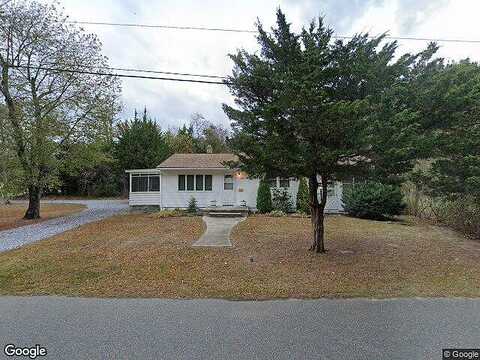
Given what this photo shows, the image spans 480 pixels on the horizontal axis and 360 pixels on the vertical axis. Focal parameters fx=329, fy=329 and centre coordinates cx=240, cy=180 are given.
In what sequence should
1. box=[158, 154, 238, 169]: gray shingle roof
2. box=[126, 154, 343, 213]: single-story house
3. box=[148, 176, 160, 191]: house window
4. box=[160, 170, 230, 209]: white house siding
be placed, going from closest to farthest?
1. box=[126, 154, 343, 213]: single-story house
2. box=[158, 154, 238, 169]: gray shingle roof
3. box=[160, 170, 230, 209]: white house siding
4. box=[148, 176, 160, 191]: house window

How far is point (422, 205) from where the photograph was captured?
54.5ft

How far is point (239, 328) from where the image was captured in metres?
4.00

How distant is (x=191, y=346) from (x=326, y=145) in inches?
195

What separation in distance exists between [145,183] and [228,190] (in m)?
5.10

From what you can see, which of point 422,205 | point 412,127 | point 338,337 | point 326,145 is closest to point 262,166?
point 326,145

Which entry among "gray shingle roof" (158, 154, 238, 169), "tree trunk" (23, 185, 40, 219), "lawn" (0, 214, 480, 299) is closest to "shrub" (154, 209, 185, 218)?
"gray shingle roof" (158, 154, 238, 169)

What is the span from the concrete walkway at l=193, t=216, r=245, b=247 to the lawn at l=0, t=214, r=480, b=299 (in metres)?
Result: 0.36

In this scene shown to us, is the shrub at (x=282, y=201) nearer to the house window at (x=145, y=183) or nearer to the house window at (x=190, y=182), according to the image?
the house window at (x=190, y=182)

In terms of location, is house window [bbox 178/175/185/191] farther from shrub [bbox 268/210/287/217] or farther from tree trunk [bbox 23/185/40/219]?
tree trunk [bbox 23/185/40/219]

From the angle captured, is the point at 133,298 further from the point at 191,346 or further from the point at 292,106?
A: the point at 292,106

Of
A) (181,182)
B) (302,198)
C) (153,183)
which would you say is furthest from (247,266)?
(153,183)

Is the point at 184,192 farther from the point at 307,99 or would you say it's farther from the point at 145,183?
the point at 307,99

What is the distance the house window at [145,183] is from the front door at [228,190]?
405cm

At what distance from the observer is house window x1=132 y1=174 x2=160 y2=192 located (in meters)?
19.3
